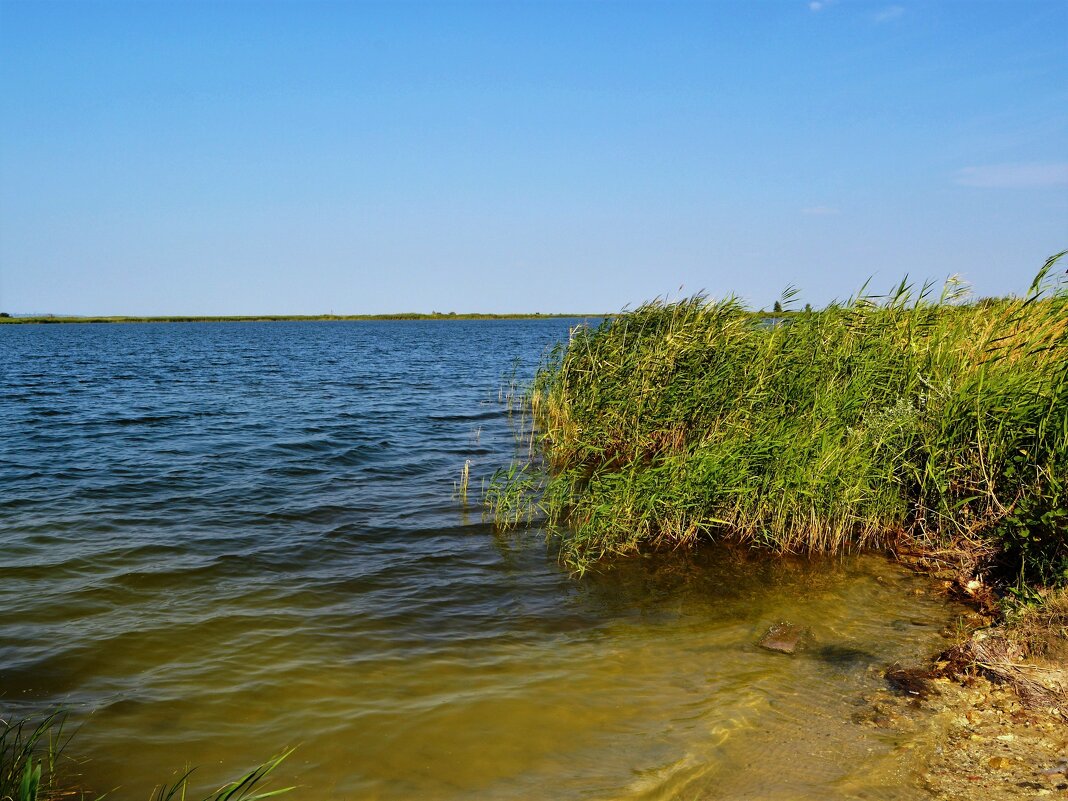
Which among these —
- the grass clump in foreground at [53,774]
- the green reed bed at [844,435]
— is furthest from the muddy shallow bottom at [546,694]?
the green reed bed at [844,435]

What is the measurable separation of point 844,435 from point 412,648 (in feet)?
21.2

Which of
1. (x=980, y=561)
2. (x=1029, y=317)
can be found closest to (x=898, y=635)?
(x=980, y=561)

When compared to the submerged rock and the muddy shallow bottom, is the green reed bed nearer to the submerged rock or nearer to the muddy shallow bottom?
the muddy shallow bottom

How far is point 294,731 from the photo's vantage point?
18.2 ft

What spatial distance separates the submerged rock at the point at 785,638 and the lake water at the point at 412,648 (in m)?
0.17

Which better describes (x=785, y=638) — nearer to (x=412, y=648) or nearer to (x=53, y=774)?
(x=412, y=648)

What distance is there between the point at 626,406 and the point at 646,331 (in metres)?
3.29

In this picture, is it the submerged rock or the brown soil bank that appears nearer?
the brown soil bank

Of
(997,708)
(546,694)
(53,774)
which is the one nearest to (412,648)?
(546,694)

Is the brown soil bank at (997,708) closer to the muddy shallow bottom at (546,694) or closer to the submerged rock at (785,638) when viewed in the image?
the muddy shallow bottom at (546,694)

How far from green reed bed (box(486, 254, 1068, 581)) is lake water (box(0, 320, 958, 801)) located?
26.7 inches

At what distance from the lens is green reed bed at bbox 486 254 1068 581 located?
7664 millimetres

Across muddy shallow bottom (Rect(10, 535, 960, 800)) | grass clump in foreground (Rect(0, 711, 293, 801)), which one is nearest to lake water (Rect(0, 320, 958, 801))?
muddy shallow bottom (Rect(10, 535, 960, 800))

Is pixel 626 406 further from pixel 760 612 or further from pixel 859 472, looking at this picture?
pixel 760 612
